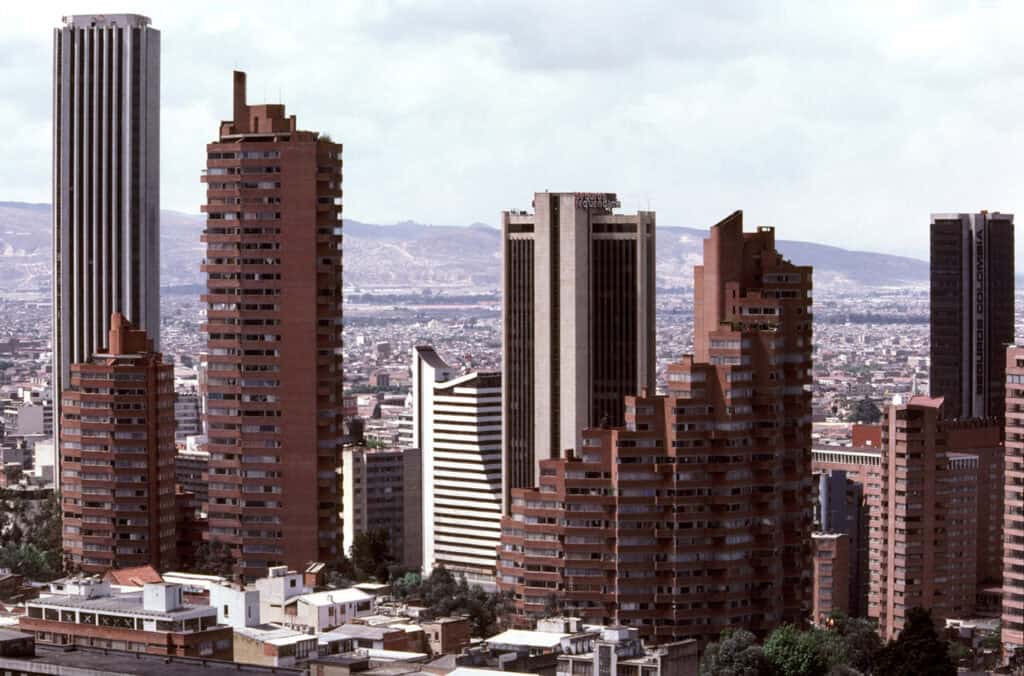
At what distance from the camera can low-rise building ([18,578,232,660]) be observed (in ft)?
213

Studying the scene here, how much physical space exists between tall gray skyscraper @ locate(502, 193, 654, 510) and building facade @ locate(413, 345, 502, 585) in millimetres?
14258

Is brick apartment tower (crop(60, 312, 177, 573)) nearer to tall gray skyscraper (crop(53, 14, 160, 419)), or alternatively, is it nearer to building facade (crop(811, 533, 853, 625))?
tall gray skyscraper (crop(53, 14, 160, 419))

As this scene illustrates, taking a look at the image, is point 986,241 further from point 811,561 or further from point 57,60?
point 811,561

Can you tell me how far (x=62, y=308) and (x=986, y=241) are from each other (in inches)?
2876

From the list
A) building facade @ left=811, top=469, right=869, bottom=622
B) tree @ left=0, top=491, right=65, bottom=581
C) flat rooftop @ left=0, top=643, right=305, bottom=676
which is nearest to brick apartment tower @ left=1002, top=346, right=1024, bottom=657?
building facade @ left=811, top=469, right=869, bottom=622

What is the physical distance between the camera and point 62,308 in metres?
131

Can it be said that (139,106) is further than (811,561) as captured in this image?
Yes

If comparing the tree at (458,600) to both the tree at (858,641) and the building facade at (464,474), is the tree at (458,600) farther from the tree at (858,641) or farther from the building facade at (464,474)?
the building facade at (464,474)

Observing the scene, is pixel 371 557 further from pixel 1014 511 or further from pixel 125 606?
pixel 125 606

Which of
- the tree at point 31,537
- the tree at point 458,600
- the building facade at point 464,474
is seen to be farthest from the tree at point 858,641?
the building facade at point 464,474

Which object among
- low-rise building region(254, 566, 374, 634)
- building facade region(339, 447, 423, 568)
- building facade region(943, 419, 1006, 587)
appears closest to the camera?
low-rise building region(254, 566, 374, 634)

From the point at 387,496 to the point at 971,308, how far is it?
5660 cm

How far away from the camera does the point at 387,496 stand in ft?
441

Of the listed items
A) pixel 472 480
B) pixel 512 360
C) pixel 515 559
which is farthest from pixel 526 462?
pixel 515 559
